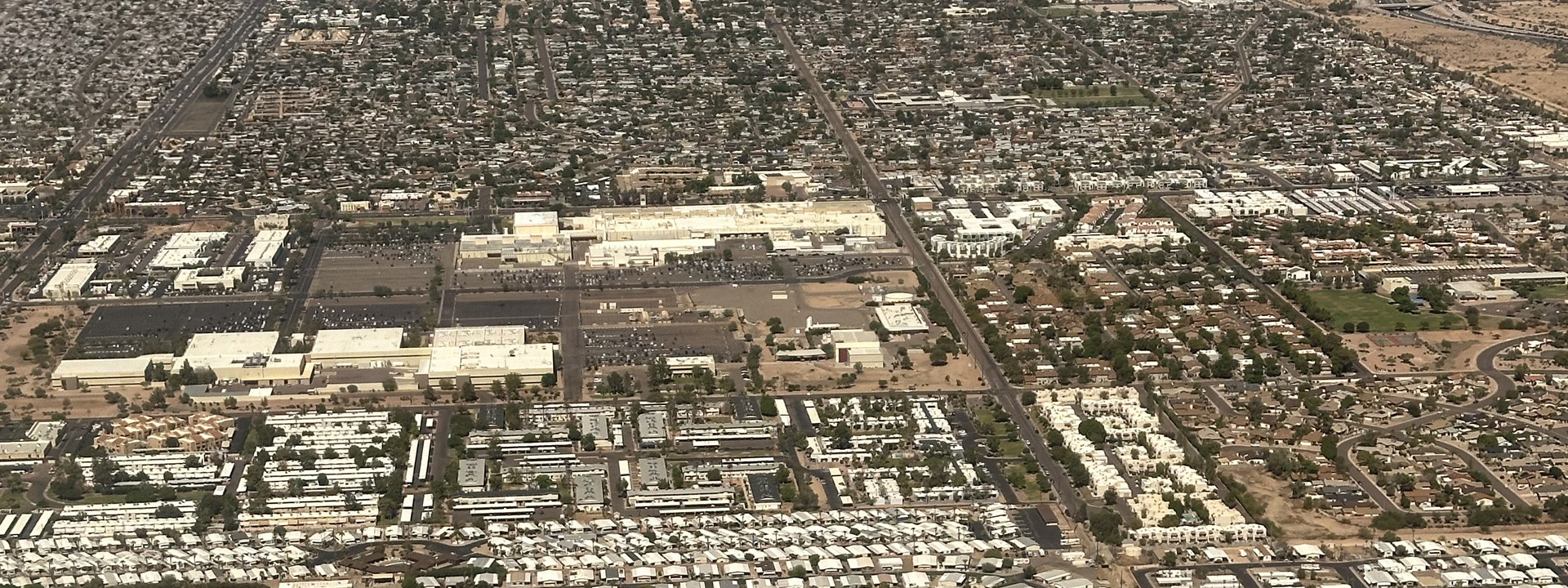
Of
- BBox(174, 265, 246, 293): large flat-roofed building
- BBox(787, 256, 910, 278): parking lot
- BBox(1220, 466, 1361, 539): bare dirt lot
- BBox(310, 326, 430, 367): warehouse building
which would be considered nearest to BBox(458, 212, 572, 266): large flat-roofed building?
BBox(174, 265, 246, 293): large flat-roofed building

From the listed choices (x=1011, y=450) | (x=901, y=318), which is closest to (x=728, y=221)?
(x=901, y=318)

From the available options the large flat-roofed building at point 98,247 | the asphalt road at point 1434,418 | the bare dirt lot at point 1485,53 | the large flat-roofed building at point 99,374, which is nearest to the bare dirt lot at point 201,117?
the large flat-roofed building at point 98,247

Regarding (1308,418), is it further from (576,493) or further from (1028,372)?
(576,493)

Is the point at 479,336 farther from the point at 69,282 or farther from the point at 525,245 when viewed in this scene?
the point at 69,282

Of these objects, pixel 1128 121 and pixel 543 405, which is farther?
pixel 1128 121

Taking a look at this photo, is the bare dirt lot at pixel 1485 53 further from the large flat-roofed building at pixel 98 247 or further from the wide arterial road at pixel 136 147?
the large flat-roofed building at pixel 98 247

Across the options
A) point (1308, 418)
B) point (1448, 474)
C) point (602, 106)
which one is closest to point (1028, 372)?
point (1308, 418)

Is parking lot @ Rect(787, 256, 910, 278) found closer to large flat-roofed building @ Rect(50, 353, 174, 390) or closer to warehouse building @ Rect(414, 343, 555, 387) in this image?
warehouse building @ Rect(414, 343, 555, 387)
